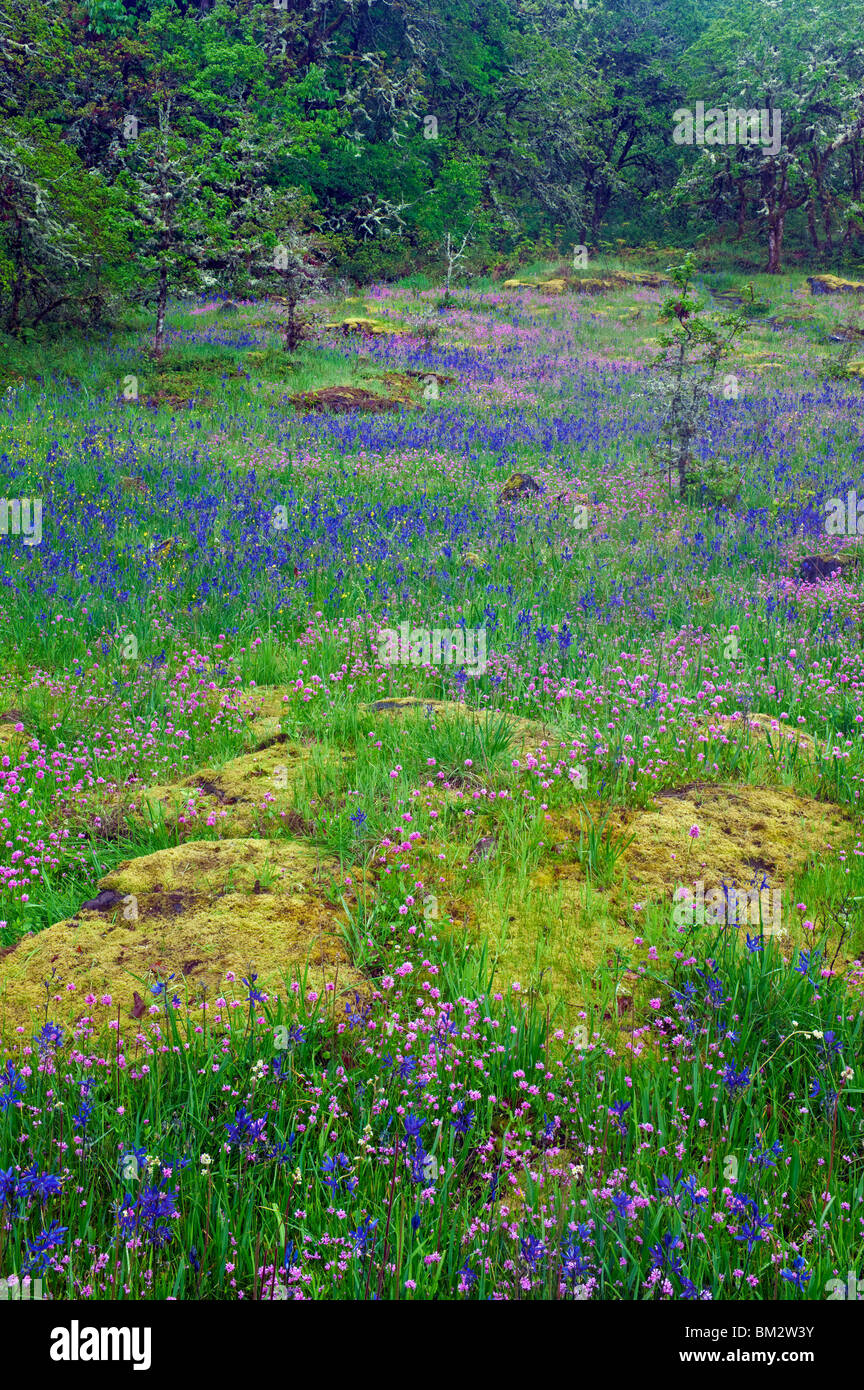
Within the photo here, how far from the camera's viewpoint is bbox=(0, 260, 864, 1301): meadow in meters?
2.19

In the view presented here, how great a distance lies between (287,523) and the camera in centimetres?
995

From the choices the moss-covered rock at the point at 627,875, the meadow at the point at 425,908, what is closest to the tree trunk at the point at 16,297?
the meadow at the point at 425,908

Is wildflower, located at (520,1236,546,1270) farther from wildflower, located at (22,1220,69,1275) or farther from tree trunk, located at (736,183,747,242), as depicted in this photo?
tree trunk, located at (736,183,747,242)

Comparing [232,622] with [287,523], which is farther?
[287,523]

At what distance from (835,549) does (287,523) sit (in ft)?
20.5

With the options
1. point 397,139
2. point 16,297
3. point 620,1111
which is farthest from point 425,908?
point 397,139

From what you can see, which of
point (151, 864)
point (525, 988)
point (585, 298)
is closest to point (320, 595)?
point (151, 864)

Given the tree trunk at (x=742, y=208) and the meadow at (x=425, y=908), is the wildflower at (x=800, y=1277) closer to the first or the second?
the meadow at (x=425, y=908)

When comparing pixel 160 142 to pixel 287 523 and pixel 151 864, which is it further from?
pixel 151 864

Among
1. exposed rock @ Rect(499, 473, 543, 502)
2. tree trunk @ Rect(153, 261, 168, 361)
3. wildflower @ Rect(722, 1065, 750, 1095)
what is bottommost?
wildflower @ Rect(722, 1065, 750, 1095)

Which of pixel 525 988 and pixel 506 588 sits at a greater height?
pixel 506 588

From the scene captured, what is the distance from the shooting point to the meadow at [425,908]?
219cm

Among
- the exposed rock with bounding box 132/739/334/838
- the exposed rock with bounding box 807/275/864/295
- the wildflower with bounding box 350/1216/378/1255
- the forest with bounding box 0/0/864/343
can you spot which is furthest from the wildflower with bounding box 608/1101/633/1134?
the exposed rock with bounding box 807/275/864/295

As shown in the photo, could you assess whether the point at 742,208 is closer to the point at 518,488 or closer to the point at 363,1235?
the point at 518,488
